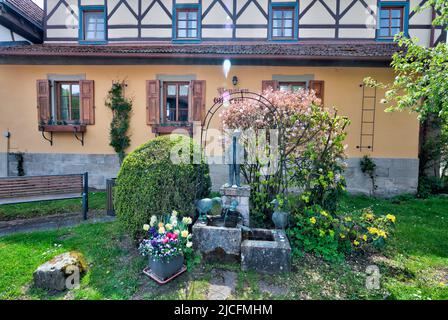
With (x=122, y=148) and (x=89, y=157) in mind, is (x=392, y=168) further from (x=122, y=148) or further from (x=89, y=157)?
(x=89, y=157)

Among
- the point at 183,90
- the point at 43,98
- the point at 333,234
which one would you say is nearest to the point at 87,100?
the point at 43,98

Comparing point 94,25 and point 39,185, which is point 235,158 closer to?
point 39,185

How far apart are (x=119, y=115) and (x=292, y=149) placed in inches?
217

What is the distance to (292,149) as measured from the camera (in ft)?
11.4

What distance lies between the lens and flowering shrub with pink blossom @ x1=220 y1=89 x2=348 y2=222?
11.0 ft

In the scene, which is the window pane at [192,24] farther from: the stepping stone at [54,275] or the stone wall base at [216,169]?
the stepping stone at [54,275]

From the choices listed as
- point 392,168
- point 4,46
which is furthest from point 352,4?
point 4,46

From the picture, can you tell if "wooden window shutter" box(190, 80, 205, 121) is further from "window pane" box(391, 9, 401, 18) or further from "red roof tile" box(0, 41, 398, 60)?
"window pane" box(391, 9, 401, 18)

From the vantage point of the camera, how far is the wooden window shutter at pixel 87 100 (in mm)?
6691

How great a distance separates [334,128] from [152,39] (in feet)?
23.0

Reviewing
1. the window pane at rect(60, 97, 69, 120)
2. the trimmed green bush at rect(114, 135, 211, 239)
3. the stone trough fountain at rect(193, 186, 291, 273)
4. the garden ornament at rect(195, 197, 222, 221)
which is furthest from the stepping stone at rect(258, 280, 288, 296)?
the window pane at rect(60, 97, 69, 120)

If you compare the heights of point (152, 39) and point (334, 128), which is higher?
point (152, 39)

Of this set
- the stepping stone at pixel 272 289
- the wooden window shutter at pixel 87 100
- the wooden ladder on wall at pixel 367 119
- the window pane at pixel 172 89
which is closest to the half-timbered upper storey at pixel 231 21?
the window pane at pixel 172 89

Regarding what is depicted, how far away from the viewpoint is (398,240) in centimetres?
359
